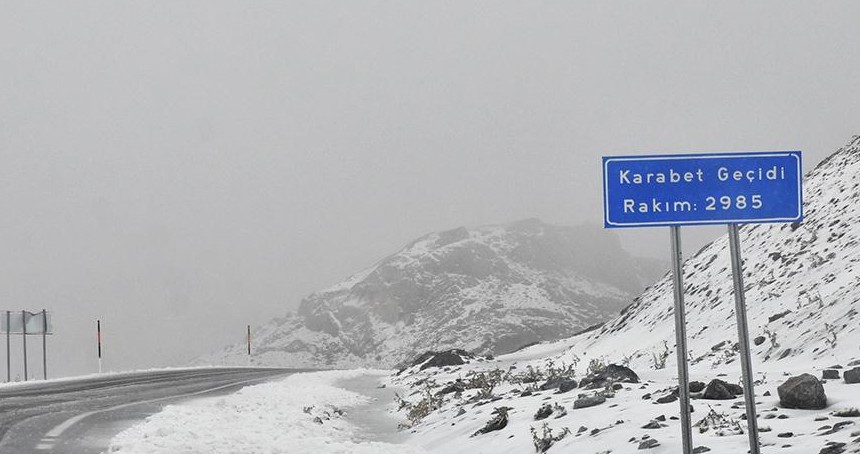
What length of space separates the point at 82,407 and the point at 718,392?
38.7ft

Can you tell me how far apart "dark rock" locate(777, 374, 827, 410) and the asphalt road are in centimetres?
819

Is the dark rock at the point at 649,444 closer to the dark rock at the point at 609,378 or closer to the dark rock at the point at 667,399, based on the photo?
the dark rock at the point at 667,399

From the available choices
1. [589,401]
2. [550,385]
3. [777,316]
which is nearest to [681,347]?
[589,401]

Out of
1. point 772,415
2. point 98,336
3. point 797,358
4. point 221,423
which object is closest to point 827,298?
point 797,358

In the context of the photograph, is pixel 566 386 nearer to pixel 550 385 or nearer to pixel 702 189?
pixel 550 385

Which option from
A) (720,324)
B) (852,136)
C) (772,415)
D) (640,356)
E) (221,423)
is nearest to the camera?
(772,415)

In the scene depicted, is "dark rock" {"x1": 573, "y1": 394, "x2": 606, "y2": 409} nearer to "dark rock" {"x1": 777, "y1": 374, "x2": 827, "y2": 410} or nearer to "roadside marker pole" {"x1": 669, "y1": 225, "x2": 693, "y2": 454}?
"dark rock" {"x1": 777, "y1": 374, "x2": 827, "y2": 410}

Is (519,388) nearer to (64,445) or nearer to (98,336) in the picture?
(64,445)

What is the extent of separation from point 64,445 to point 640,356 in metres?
14.3

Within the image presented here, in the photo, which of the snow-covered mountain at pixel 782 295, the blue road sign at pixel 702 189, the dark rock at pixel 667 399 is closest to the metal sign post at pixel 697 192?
the blue road sign at pixel 702 189

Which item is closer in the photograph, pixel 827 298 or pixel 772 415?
pixel 772 415

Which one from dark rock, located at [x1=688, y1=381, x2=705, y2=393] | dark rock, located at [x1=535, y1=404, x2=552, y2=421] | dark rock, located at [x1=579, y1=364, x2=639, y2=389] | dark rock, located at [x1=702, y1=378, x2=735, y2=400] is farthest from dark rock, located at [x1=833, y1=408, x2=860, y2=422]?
dark rock, located at [x1=579, y1=364, x2=639, y2=389]

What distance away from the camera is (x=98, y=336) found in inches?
1146

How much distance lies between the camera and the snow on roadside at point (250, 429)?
9859 millimetres
